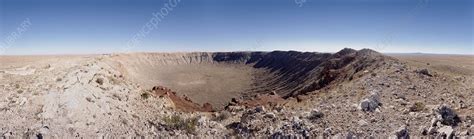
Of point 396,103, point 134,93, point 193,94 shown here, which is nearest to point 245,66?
point 193,94

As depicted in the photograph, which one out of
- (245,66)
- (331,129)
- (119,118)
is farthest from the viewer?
(245,66)

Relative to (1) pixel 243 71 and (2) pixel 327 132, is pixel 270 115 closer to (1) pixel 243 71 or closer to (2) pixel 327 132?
(2) pixel 327 132

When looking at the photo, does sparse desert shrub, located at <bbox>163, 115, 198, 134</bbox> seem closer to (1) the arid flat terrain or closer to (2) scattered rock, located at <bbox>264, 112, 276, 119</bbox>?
(1) the arid flat terrain

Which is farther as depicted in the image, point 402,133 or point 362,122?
point 362,122

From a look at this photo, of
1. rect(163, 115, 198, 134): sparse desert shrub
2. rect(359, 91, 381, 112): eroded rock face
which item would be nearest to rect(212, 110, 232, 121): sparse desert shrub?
rect(163, 115, 198, 134): sparse desert shrub

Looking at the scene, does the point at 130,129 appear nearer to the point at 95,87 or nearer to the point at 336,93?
the point at 95,87

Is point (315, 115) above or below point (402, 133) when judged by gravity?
above

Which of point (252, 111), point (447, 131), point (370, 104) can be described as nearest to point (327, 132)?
point (370, 104)

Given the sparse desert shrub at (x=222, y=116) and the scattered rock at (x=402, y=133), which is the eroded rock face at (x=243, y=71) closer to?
the sparse desert shrub at (x=222, y=116)
